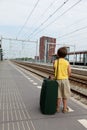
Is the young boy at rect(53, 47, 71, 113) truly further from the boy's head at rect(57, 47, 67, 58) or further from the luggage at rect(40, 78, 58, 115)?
the luggage at rect(40, 78, 58, 115)

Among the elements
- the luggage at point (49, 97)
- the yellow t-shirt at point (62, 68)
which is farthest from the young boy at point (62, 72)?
the luggage at point (49, 97)

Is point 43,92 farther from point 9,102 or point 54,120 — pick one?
point 9,102

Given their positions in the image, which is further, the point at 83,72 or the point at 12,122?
the point at 83,72

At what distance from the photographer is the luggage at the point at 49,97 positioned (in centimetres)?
755

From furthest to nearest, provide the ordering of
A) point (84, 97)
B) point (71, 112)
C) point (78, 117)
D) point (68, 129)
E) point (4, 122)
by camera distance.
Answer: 1. point (84, 97)
2. point (71, 112)
3. point (78, 117)
4. point (4, 122)
5. point (68, 129)

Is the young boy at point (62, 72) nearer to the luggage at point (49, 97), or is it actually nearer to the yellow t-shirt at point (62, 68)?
the yellow t-shirt at point (62, 68)

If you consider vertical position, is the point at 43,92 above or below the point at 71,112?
above

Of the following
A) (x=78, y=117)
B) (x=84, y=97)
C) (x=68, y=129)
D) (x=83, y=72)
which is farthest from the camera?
(x=83, y=72)

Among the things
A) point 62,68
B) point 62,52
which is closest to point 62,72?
point 62,68

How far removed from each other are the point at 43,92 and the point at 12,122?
130 centimetres

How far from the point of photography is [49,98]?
756 centimetres

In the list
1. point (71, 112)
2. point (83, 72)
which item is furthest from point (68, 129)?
point (83, 72)

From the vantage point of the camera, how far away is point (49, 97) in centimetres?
756

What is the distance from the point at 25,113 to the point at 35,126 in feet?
4.98
